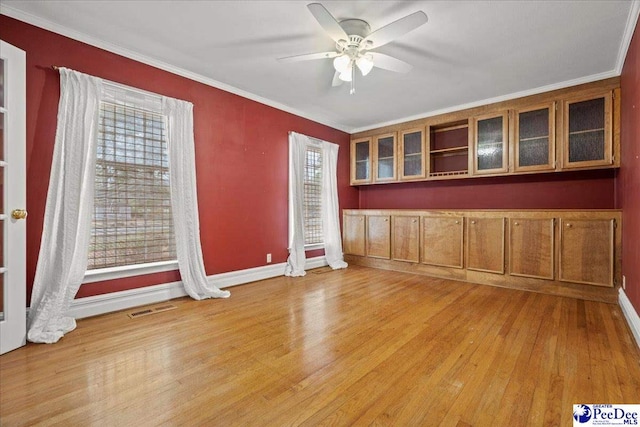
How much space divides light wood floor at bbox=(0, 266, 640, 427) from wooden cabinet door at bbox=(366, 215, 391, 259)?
6.15 ft

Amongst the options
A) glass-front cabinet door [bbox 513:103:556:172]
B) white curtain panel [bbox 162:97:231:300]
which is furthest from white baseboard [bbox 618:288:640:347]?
white curtain panel [bbox 162:97:231:300]

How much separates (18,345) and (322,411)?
2.23 meters

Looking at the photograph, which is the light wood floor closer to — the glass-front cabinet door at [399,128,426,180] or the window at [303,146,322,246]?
the window at [303,146,322,246]

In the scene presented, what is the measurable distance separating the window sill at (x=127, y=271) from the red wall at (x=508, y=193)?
3.73m

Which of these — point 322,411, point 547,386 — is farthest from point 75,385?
point 547,386

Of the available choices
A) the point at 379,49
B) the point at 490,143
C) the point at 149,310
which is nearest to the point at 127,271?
the point at 149,310

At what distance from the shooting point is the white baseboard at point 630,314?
2.22 metres

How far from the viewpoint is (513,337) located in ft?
7.57

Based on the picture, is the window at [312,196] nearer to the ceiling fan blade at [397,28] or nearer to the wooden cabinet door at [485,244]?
the wooden cabinet door at [485,244]

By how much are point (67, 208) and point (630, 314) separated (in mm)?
4776

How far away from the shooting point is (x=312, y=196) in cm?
497

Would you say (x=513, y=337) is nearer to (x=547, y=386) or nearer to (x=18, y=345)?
(x=547, y=386)

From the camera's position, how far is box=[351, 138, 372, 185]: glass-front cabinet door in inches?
212

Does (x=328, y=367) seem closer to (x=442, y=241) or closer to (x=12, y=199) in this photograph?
(x=12, y=199)
